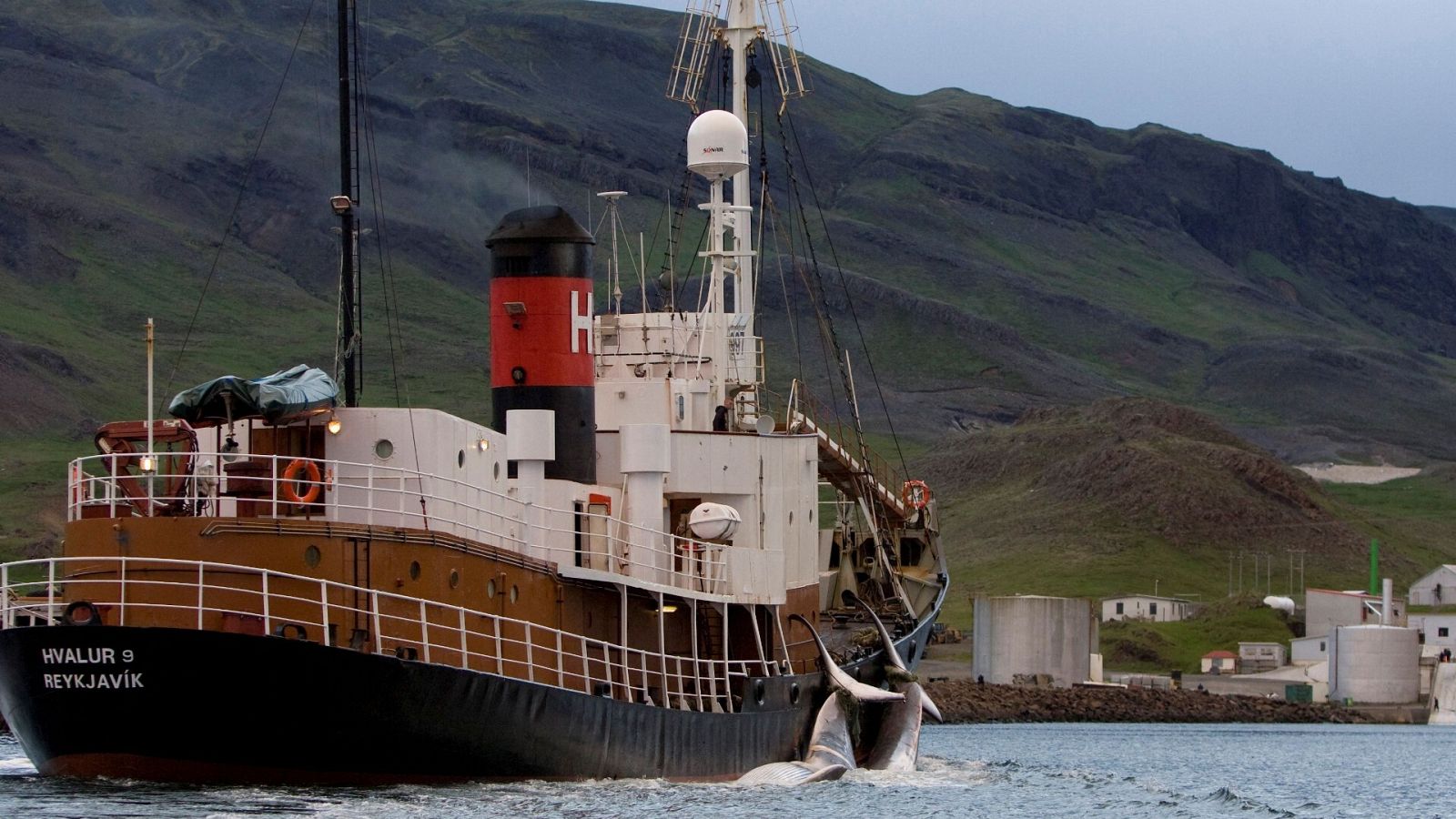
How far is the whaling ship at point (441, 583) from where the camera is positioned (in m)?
24.5

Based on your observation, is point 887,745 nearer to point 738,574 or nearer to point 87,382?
point 738,574

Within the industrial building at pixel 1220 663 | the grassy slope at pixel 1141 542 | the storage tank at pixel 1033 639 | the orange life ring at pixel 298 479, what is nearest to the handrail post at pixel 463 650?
the orange life ring at pixel 298 479

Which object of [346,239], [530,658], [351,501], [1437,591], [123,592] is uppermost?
[346,239]

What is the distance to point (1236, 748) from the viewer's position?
64.2 metres

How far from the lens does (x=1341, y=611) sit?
338 ft

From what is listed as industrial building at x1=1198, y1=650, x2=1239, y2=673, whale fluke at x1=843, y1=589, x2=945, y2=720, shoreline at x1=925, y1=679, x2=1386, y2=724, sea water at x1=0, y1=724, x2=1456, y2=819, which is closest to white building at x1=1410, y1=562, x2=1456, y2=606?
industrial building at x1=1198, y1=650, x2=1239, y2=673

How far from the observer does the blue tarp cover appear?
26219mm

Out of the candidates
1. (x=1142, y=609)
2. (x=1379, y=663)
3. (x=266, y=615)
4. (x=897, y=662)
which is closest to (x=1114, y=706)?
(x=1379, y=663)

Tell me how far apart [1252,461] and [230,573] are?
445ft

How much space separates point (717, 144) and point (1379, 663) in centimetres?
5770

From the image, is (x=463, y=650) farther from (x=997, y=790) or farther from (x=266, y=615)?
(x=997, y=790)

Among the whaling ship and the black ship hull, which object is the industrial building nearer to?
the whaling ship

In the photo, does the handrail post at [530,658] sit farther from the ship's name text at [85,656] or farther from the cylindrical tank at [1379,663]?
the cylindrical tank at [1379,663]

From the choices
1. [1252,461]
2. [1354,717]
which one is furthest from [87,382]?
[1354,717]
